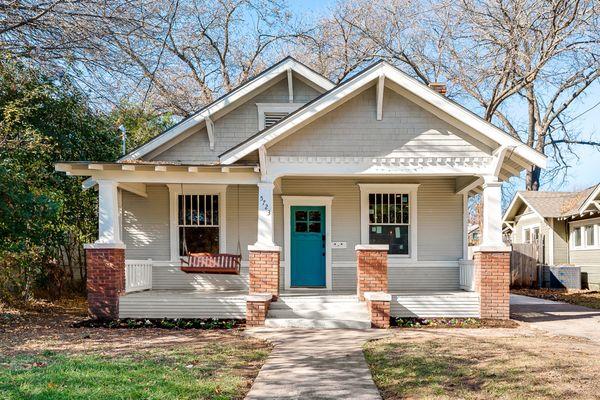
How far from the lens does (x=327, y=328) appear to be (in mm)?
9648

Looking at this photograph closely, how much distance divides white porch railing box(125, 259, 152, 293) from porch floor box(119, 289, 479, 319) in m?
0.40

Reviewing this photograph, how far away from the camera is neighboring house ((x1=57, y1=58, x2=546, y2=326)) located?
33.7ft

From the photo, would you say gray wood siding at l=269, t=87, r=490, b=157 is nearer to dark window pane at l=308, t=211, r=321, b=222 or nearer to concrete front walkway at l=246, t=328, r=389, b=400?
dark window pane at l=308, t=211, r=321, b=222

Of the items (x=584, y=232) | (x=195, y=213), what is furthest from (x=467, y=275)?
(x=584, y=232)

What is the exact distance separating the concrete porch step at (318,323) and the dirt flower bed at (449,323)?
776 millimetres

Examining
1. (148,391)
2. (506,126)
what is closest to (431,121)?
(148,391)

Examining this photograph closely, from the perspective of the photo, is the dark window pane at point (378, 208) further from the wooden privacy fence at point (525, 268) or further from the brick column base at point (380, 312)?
the wooden privacy fence at point (525, 268)

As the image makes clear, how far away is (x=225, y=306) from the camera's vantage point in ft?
34.5

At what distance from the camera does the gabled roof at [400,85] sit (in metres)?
10.1

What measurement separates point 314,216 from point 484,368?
265 inches

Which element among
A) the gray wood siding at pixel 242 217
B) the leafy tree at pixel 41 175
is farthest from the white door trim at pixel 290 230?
the leafy tree at pixel 41 175

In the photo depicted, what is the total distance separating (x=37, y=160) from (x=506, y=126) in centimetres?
2479

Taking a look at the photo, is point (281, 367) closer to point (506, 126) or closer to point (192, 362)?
point (192, 362)

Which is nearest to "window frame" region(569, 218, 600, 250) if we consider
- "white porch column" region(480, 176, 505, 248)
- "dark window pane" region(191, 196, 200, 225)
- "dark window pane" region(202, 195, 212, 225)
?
"white porch column" region(480, 176, 505, 248)
